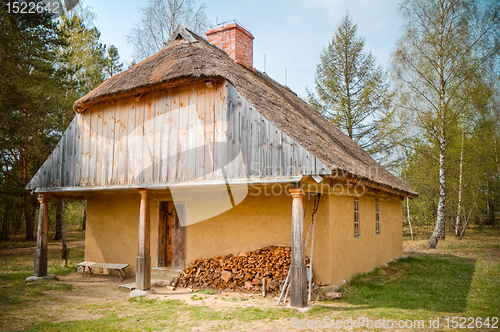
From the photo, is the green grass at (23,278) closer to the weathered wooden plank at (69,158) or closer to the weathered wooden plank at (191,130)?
the weathered wooden plank at (69,158)

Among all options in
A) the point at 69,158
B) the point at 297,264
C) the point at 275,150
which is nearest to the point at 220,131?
the point at 275,150

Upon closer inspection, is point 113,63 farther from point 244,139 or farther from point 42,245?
point 244,139

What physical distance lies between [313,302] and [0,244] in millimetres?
18489

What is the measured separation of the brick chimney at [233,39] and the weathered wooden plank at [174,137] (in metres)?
4.26

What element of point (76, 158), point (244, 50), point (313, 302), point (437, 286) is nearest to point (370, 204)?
point (437, 286)

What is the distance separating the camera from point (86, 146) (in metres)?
9.34

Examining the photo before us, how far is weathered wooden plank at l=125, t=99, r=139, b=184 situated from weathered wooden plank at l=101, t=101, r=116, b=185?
0.50 m

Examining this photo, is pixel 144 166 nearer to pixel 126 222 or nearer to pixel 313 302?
pixel 126 222

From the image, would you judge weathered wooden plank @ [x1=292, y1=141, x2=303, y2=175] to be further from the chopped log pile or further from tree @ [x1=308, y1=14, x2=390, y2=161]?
tree @ [x1=308, y1=14, x2=390, y2=161]

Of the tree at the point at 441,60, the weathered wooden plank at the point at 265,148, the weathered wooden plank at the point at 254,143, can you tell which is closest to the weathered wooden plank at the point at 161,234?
the weathered wooden plank at the point at 254,143

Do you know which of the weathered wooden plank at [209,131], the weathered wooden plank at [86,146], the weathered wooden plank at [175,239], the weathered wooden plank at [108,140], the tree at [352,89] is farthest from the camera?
the tree at [352,89]

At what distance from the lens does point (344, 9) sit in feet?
70.7

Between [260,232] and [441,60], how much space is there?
43.7 ft

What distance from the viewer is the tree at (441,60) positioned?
51.9 feet
